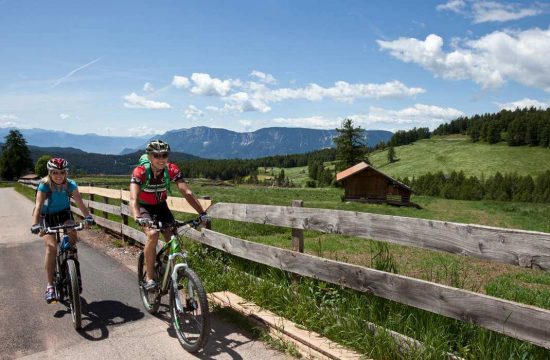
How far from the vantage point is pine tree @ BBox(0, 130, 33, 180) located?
10141 cm

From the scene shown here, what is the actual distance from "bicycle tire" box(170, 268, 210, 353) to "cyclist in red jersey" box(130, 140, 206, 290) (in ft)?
2.50

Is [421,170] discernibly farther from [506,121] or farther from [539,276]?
[539,276]

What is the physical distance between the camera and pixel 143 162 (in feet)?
18.4

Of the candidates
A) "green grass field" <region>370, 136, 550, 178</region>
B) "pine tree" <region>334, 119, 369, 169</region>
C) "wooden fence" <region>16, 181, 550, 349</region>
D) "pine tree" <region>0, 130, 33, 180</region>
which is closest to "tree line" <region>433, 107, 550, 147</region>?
"green grass field" <region>370, 136, 550, 178</region>

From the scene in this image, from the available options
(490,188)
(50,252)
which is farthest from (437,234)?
(490,188)

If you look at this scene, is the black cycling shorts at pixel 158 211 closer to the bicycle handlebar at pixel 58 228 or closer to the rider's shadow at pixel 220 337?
the bicycle handlebar at pixel 58 228

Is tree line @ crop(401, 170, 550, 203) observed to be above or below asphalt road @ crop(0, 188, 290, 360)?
below

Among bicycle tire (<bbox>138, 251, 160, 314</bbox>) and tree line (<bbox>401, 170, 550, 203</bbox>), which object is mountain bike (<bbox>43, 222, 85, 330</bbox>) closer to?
bicycle tire (<bbox>138, 251, 160, 314</bbox>)

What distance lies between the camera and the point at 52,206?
6.30 m

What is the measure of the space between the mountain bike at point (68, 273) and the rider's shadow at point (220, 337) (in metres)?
1.11

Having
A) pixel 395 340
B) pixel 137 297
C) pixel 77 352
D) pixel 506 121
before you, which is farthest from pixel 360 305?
pixel 506 121

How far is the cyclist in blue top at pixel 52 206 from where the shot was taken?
19.6 ft

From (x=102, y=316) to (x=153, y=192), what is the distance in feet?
6.57

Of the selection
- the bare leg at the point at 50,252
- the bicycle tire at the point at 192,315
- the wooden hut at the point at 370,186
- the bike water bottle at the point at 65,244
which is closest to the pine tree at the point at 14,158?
the wooden hut at the point at 370,186
